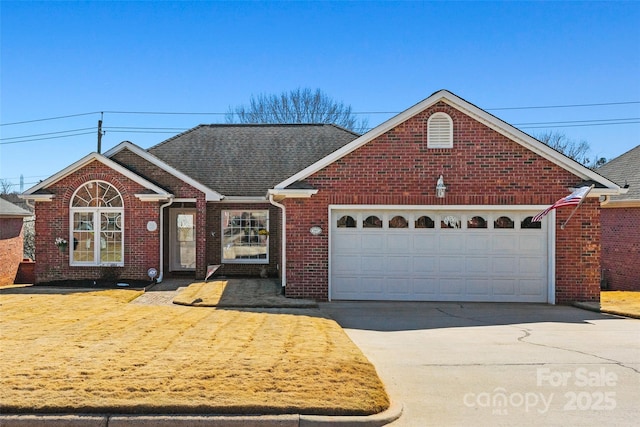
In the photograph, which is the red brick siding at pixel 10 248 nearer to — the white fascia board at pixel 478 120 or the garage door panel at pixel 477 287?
the white fascia board at pixel 478 120

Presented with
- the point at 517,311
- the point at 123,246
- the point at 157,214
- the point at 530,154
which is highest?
the point at 530,154

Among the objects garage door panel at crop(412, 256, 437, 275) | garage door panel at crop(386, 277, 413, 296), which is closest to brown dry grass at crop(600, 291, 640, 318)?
garage door panel at crop(412, 256, 437, 275)

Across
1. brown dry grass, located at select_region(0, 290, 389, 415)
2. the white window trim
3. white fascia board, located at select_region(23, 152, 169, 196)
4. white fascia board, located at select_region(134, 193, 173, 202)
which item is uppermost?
white fascia board, located at select_region(23, 152, 169, 196)

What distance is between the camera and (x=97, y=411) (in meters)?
4.96

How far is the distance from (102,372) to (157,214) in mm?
9794

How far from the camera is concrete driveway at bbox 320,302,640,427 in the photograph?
524 centimetres

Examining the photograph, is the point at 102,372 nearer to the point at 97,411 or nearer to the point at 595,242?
the point at 97,411

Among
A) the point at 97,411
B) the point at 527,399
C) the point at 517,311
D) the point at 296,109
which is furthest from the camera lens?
the point at 296,109

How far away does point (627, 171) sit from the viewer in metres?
19.8

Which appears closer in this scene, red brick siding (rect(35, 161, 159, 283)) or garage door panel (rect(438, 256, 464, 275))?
garage door panel (rect(438, 256, 464, 275))

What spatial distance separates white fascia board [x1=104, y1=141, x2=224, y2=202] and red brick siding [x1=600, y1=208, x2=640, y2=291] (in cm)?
1405

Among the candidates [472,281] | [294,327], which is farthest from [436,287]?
[294,327]

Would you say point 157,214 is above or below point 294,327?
above

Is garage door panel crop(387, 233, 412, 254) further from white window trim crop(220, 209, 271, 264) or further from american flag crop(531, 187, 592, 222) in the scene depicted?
white window trim crop(220, 209, 271, 264)
